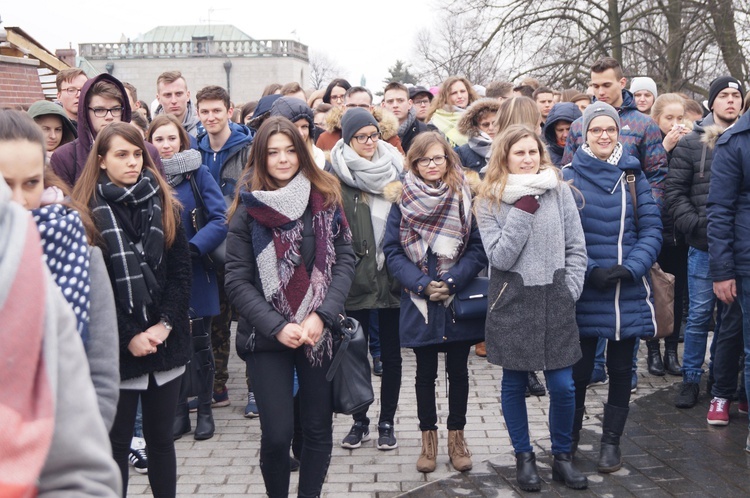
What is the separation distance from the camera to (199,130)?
6.83 meters

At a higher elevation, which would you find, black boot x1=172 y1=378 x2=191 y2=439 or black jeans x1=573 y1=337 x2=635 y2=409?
black jeans x1=573 y1=337 x2=635 y2=409

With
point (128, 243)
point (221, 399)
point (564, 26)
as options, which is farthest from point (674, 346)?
point (564, 26)

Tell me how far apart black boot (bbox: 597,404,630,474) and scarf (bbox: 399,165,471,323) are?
3.90 feet

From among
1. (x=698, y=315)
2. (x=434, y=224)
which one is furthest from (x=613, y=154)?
(x=698, y=315)

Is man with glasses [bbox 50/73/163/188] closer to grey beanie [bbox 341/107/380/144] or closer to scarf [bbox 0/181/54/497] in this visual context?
grey beanie [bbox 341/107/380/144]

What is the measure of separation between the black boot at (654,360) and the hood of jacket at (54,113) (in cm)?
482

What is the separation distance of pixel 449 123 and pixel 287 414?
452cm

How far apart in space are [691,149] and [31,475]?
5.72m

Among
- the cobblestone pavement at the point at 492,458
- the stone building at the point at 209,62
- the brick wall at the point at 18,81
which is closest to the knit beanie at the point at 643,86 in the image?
the cobblestone pavement at the point at 492,458

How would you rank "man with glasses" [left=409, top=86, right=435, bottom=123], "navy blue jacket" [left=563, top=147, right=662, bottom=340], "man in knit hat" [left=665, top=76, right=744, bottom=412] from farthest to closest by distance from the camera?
1. "man with glasses" [left=409, top=86, right=435, bottom=123]
2. "man in knit hat" [left=665, top=76, right=744, bottom=412]
3. "navy blue jacket" [left=563, top=147, right=662, bottom=340]

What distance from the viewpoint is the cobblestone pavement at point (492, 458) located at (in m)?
4.84

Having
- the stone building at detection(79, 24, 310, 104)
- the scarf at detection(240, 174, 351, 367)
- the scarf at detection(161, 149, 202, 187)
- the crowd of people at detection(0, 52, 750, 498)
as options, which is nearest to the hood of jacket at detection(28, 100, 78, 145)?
the crowd of people at detection(0, 52, 750, 498)

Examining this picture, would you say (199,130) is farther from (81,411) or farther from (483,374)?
(81,411)

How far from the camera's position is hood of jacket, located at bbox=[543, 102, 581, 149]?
22.2 ft
